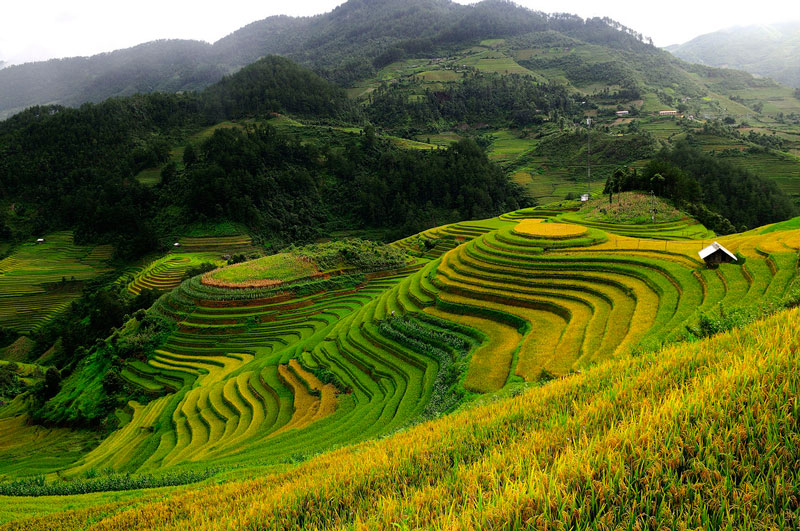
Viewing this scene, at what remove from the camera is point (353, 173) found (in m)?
70.1

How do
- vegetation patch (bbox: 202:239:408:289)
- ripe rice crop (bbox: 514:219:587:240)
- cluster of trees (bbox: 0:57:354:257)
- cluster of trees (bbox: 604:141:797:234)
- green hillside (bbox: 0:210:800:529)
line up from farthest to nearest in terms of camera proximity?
cluster of trees (bbox: 0:57:354:257)
cluster of trees (bbox: 604:141:797:234)
vegetation patch (bbox: 202:239:408:289)
ripe rice crop (bbox: 514:219:587:240)
green hillside (bbox: 0:210:800:529)

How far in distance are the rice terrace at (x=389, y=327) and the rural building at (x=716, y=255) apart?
0.39 feet

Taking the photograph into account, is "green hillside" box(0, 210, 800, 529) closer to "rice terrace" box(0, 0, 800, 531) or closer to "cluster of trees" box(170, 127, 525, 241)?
"rice terrace" box(0, 0, 800, 531)

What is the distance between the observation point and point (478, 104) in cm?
10619

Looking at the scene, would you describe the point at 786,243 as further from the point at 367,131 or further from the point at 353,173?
the point at 367,131

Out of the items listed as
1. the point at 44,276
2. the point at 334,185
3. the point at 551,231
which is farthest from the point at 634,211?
Answer: the point at 44,276

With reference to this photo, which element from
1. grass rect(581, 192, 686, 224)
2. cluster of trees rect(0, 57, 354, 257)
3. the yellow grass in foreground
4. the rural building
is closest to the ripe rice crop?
the rural building

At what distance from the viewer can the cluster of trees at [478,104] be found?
98750 mm

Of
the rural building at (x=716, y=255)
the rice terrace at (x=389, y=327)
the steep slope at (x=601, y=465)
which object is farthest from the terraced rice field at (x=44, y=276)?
the rural building at (x=716, y=255)

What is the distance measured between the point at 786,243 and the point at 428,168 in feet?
187

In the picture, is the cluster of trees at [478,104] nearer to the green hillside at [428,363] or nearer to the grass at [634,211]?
the grass at [634,211]

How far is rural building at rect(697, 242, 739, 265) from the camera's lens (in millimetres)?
12828

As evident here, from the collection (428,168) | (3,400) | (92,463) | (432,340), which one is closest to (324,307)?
(432,340)

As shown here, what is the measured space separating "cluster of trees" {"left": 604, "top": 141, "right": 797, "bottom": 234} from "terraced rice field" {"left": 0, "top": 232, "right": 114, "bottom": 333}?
58511mm
